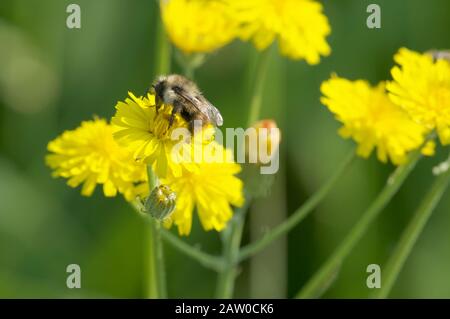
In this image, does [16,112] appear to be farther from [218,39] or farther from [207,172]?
[207,172]

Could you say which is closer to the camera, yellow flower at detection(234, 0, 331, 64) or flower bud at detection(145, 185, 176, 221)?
flower bud at detection(145, 185, 176, 221)

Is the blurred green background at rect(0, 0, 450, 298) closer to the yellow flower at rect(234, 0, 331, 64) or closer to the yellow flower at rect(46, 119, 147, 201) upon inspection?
the yellow flower at rect(234, 0, 331, 64)

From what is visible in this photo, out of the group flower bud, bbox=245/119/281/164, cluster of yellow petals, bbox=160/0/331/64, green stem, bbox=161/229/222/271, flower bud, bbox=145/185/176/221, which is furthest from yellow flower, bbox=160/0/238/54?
flower bud, bbox=145/185/176/221

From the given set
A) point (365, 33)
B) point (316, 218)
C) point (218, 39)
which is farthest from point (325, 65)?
point (218, 39)

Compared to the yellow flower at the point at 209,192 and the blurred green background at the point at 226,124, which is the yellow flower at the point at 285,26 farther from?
the blurred green background at the point at 226,124

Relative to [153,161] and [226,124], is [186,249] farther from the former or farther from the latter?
[226,124]

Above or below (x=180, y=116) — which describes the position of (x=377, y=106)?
above

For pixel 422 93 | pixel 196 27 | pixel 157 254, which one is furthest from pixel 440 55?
pixel 157 254
